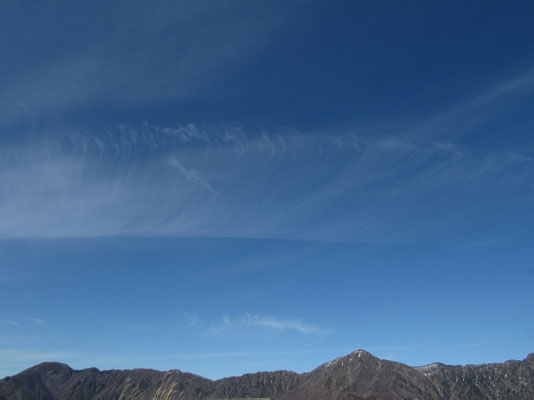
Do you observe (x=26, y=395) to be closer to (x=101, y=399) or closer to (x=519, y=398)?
(x=101, y=399)

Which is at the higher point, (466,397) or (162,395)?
(466,397)

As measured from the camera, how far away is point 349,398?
171375mm

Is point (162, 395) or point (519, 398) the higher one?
point (519, 398)

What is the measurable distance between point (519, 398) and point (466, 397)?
2025 cm

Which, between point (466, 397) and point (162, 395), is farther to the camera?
point (466, 397)

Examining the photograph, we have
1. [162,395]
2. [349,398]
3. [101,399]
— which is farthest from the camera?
[101,399]

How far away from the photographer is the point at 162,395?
8.98 meters

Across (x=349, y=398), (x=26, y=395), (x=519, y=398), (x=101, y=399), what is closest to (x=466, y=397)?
(x=519, y=398)

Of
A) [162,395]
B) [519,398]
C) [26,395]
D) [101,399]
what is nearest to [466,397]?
[519,398]

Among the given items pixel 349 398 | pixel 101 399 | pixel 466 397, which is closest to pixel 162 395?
pixel 349 398

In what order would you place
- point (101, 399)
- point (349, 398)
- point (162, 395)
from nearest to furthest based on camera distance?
1. point (162, 395)
2. point (349, 398)
3. point (101, 399)

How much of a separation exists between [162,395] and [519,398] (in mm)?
224728

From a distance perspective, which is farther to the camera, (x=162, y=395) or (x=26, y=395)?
(x=26, y=395)

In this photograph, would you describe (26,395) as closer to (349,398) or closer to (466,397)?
(349,398)
